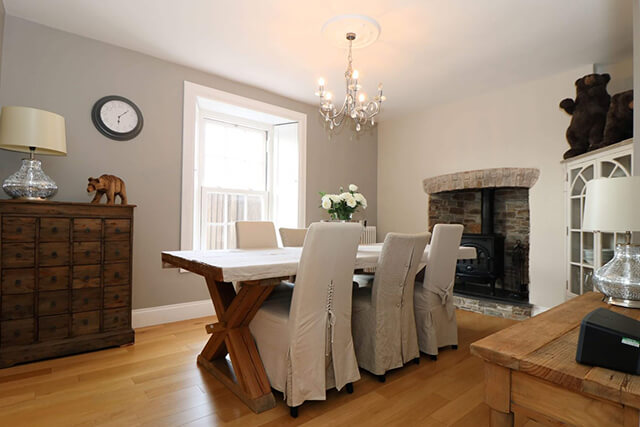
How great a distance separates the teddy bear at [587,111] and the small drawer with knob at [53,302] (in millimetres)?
4509

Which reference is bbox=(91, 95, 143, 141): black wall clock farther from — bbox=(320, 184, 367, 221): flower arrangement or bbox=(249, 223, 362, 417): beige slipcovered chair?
bbox=(249, 223, 362, 417): beige slipcovered chair

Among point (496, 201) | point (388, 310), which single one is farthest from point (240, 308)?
point (496, 201)

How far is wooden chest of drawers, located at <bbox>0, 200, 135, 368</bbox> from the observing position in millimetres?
2311

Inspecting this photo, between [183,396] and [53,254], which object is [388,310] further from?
[53,254]

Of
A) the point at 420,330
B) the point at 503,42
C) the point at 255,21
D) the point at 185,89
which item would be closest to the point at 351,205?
the point at 420,330

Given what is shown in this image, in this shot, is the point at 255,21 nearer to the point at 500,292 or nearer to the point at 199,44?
the point at 199,44

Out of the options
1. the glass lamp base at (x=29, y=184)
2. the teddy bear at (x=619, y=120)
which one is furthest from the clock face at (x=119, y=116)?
the teddy bear at (x=619, y=120)

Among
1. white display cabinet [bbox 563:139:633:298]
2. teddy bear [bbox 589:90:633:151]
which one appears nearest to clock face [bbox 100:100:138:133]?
white display cabinet [bbox 563:139:633:298]

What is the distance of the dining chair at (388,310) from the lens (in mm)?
2115

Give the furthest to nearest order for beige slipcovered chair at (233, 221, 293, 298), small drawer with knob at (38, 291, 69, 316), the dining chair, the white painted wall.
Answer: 1. the white painted wall
2. beige slipcovered chair at (233, 221, 293, 298)
3. small drawer with knob at (38, 291, 69, 316)
4. the dining chair

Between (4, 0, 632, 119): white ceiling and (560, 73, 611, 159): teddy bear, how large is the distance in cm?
25

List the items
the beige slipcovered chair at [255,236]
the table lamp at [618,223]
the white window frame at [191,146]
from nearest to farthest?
the table lamp at [618,223], the beige slipcovered chair at [255,236], the white window frame at [191,146]

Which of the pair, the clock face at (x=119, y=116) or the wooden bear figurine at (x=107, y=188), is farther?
the clock face at (x=119, y=116)

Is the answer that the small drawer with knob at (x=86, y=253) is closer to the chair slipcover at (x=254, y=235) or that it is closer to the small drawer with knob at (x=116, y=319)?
the small drawer with knob at (x=116, y=319)
